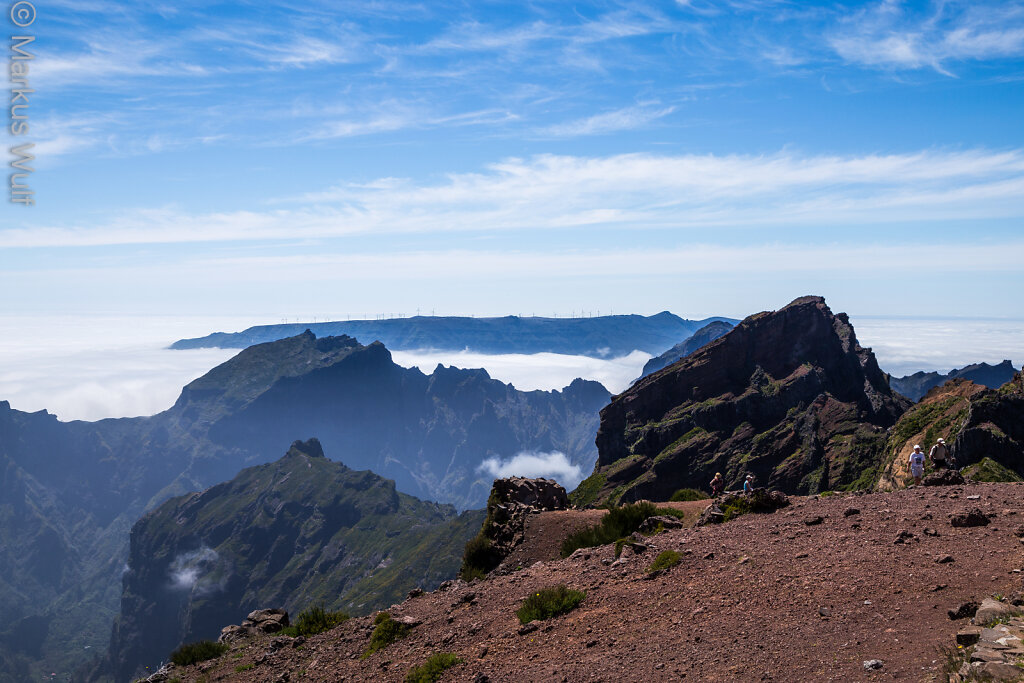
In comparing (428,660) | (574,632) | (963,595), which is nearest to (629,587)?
(574,632)

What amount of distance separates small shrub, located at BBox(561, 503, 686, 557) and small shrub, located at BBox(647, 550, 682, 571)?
619 cm

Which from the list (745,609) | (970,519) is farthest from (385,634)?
(970,519)

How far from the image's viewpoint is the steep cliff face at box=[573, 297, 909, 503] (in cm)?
14262

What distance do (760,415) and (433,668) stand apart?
161 meters

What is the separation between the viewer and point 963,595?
15.7 metres

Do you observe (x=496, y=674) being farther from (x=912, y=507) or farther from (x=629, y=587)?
(x=912, y=507)

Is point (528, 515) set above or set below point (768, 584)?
below

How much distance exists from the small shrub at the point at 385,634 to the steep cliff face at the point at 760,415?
380 feet

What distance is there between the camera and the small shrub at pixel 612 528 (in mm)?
28594

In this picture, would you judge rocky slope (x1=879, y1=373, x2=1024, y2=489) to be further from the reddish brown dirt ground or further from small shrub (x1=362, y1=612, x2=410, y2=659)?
small shrub (x1=362, y1=612, x2=410, y2=659)

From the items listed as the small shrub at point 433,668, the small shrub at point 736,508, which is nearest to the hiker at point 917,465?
the small shrub at point 736,508

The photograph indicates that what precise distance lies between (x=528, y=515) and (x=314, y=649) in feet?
41.1

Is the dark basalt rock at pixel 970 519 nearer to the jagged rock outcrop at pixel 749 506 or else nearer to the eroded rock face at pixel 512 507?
the jagged rock outcrop at pixel 749 506

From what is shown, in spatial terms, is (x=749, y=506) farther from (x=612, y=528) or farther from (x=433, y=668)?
(x=433, y=668)
